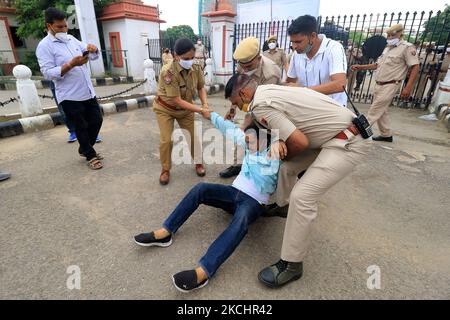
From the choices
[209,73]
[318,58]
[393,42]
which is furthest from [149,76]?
[318,58]

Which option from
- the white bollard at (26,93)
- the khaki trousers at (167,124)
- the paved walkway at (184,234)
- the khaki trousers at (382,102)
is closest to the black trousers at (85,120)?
the paved walkway at (184,234)

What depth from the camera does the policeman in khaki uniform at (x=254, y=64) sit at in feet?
8.35

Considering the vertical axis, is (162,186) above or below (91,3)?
below

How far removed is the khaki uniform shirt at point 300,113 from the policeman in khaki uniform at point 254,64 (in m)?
0.68

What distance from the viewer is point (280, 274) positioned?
1777 millimetres

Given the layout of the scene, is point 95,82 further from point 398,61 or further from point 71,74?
point 398,61

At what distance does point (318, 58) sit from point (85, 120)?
2.88 metres

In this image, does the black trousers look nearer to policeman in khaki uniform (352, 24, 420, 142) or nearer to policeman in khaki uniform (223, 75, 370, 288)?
policeman in khaki uniform (223, 75, 370, 288)

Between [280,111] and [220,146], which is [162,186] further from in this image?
[280,111]

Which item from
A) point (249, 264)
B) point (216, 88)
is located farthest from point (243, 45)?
point (216, 88)

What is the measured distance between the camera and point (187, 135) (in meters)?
3.41

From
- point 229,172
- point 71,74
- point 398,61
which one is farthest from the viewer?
point 398,61

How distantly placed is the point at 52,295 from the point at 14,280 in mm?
337

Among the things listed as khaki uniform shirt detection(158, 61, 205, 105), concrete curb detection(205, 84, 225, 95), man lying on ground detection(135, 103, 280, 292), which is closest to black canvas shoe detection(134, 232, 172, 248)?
man lying on ground detection(135, 103, 280, 292)
